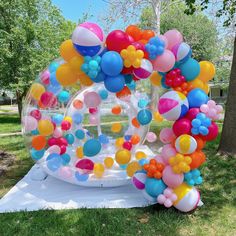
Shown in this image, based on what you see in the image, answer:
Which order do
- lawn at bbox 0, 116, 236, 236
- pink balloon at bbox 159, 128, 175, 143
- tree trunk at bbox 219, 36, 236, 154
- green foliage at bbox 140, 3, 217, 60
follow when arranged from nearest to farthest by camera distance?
1. lawn at bbox 0, 116, 236, 236
2. pink balloon at bbox 159, 128, 175, 143
3. tree trunk at bbox 219, 36, 236, 154
4. green foliage at bbox 140, 3, 217, 60

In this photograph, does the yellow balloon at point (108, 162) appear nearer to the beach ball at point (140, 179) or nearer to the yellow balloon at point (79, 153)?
the yellow balloon at point (79, 153)

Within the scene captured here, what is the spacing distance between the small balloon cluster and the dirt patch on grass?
3.31 m

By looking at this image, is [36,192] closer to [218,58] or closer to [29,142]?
[29,142]

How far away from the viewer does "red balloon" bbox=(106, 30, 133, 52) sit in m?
3.99

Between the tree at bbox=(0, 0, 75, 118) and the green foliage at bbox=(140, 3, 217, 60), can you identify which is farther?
the green foliage at bbox=(140, 3, 217, 60)

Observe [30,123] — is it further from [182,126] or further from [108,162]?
[182,126]

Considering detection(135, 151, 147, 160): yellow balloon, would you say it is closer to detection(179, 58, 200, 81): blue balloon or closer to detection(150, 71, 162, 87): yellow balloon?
detection(150, 71, 162, 87): yellow balloon

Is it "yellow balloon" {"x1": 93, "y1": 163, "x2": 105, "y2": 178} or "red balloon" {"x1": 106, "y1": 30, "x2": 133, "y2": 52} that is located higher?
"red balloon" {"x1": 106, "y1": 30, "x2": 133, "y2": 52}

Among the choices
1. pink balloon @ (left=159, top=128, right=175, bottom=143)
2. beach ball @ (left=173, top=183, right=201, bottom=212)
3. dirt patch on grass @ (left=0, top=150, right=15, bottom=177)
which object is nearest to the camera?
beach ball @ (left=173, top=183, right=201, bottom=212)

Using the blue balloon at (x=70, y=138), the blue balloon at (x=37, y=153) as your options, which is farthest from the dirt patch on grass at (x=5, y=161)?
the blue balloon at (x=70, y=138)

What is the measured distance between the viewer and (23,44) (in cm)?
1730

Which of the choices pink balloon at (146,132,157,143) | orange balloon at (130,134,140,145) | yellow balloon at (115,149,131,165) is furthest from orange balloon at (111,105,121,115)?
pink balloon at (146,132,157,143)

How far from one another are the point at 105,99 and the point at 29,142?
1535 millimetres

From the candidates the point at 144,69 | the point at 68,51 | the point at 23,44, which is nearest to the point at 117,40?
the point at 144,69
